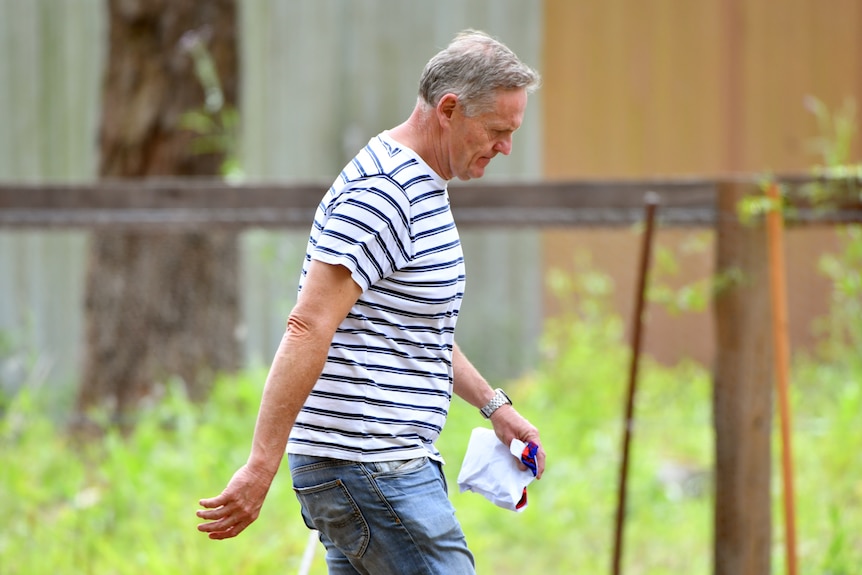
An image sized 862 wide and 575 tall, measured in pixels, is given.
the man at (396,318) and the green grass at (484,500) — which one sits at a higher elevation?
the man at (396,318)

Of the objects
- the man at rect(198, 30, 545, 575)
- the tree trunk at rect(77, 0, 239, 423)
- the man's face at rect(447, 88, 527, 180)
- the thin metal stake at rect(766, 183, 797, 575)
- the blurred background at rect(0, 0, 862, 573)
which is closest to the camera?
the man at rect(198, 30, 545, 575)

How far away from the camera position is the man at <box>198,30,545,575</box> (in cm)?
193

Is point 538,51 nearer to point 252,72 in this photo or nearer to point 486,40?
point 252,72

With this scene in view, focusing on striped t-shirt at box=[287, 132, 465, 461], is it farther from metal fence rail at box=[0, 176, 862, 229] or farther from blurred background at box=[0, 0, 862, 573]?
blurred background at box=[0, 0, 862, 573]

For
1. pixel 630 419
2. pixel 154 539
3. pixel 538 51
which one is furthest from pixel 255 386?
pixel 538 51

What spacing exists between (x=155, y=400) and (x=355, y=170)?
3.96 m

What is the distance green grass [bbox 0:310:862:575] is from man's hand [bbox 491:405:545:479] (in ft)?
5.85

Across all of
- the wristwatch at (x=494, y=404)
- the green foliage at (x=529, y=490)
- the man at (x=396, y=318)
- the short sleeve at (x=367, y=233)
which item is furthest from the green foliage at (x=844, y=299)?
the short sleeve at (x=367, y=233)

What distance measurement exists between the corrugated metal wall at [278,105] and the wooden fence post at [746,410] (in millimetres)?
3674

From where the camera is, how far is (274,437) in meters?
1.85

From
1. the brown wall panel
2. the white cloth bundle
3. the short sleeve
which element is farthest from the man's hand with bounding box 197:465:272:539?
the brown wall panel

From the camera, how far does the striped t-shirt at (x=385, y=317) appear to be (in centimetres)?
194

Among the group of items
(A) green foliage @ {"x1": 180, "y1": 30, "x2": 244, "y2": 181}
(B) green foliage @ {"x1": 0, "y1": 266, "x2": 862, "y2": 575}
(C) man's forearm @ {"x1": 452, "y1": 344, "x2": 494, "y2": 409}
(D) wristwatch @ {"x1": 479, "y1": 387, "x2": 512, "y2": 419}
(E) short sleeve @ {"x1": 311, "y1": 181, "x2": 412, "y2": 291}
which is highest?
(A) green foliage @ {"x1": 180, "y1": 30, "x2": 244, "y2": 181}

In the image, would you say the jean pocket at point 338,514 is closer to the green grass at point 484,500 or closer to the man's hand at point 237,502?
the man's hand at point 237,502
